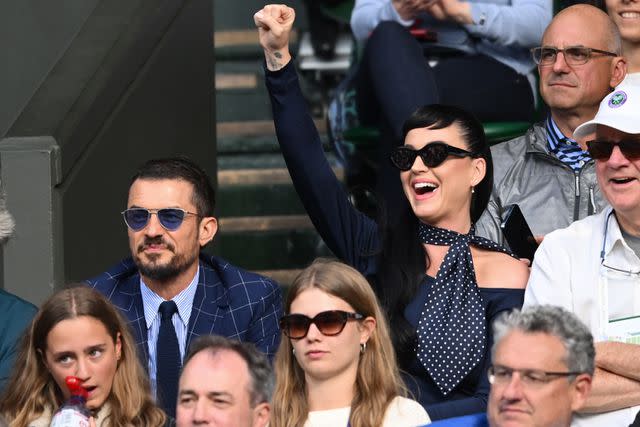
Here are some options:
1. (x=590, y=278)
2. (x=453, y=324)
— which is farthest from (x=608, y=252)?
(x=453, y=324)

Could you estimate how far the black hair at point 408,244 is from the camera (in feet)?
19.2

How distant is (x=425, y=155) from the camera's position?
6.00 meters

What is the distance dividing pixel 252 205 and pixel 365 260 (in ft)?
9.37

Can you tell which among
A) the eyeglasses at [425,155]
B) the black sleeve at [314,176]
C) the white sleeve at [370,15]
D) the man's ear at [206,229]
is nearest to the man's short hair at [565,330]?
the eyeglasses at [425,155]

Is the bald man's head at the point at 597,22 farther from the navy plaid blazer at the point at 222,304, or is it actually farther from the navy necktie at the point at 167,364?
the navy necktie at the point at 167,364

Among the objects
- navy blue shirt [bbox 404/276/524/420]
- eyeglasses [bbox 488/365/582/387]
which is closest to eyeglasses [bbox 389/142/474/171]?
navy blue shirt [bbox 404/276/524/420]

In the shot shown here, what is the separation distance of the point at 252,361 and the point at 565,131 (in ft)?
6.55

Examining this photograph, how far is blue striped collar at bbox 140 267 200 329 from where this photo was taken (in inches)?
247

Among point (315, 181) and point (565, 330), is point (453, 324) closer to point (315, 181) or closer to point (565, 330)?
point (315, 181)

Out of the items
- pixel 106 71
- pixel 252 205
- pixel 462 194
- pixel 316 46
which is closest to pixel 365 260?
pixel 462 194

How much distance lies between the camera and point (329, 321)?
5445mm

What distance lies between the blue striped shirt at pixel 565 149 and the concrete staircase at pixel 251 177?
7.11ft

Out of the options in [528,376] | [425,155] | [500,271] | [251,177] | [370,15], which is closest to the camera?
[528,376]

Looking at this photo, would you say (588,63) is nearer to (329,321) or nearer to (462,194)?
(462,194)
